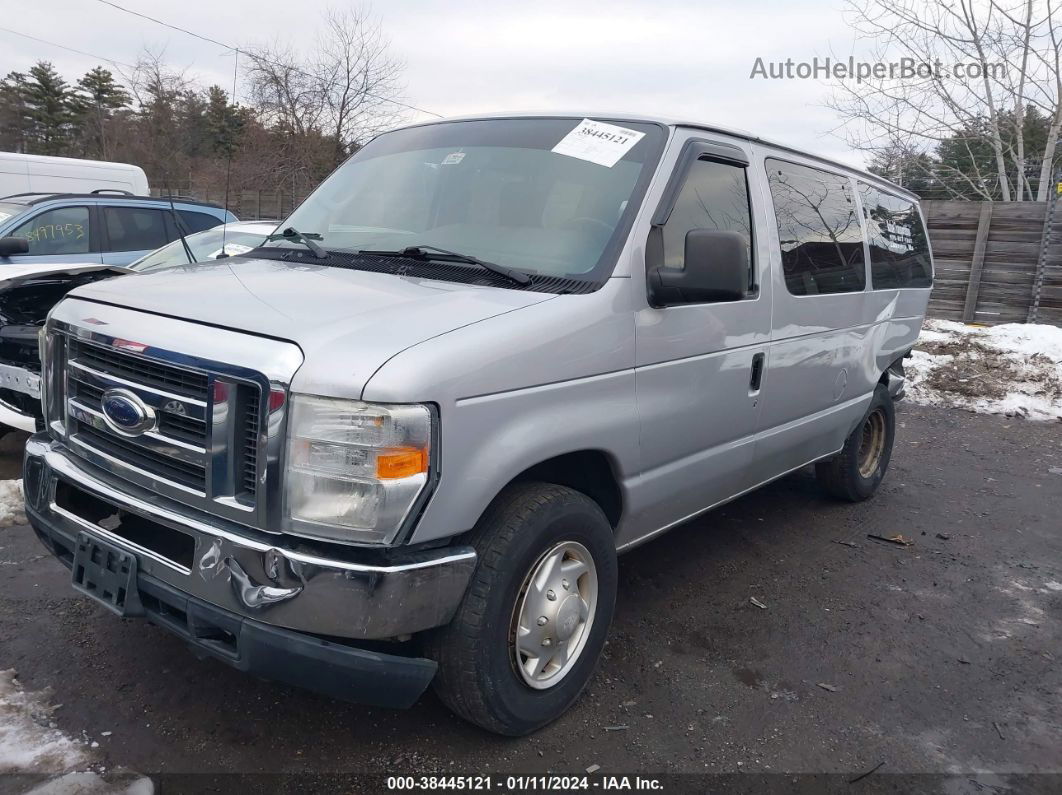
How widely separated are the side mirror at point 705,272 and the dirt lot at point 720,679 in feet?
5.18

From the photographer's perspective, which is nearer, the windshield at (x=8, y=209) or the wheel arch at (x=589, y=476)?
the wheel arch at (x=589, y=476)

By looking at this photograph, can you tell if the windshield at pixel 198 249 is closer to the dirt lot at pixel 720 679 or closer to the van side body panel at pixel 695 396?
the dirt lot at pixel 720 679

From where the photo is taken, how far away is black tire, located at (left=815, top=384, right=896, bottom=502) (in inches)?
214

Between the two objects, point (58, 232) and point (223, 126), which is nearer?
point (223, 126)

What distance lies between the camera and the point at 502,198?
326cm

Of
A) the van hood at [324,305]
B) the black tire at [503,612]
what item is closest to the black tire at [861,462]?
the black tire at [503,612]

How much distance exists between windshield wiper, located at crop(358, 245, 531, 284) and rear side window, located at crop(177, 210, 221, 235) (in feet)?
22.2

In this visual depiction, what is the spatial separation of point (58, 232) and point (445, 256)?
276 inches

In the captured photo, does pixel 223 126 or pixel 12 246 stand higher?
pixel 223 126

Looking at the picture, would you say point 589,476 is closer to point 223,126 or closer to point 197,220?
point 223,126

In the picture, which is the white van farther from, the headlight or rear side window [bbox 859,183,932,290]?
the headlight

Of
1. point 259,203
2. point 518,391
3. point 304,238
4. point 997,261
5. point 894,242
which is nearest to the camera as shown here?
point 518,391

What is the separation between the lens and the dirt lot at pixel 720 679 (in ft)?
9.16

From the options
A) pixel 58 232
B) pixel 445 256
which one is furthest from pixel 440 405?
pixel 58 232
